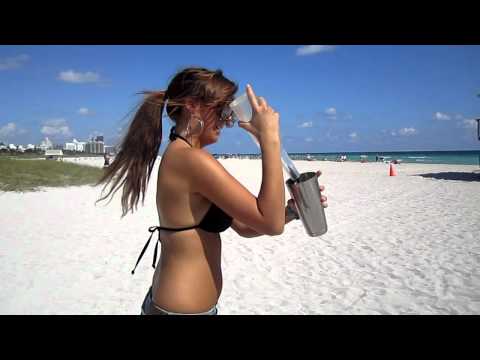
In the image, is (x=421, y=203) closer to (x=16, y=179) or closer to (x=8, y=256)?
(x=8, y=256)

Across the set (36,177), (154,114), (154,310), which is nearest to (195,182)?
(154,114)

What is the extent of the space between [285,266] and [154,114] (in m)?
4.72

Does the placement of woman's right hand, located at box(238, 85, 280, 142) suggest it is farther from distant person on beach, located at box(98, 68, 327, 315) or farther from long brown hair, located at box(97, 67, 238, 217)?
long brown hair, located at box(97, 67, 238, 217)

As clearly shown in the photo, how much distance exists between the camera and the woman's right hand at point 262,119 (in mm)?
1312

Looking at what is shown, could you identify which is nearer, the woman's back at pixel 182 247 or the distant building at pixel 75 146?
the woman's back at pixel 182 247

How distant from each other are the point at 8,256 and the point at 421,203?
37.2 feet

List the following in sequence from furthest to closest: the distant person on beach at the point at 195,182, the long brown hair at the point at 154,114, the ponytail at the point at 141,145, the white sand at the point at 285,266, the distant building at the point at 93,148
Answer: the distant building at the point at 93,148
the white sand at the point at 285,266
the ponytail at the point at 141,145
the long brown hair at the point at 154,114
the distant person on beach at the point at 195,182

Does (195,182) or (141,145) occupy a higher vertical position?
(141,145)

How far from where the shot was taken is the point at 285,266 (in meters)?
5.86

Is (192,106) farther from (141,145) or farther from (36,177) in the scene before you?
(36,177)

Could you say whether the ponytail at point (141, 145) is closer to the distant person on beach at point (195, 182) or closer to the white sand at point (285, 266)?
the distant person on beach at point (195, 182)

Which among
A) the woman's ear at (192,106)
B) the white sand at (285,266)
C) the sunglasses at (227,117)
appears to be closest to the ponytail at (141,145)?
the woman's ear at (192,106)
